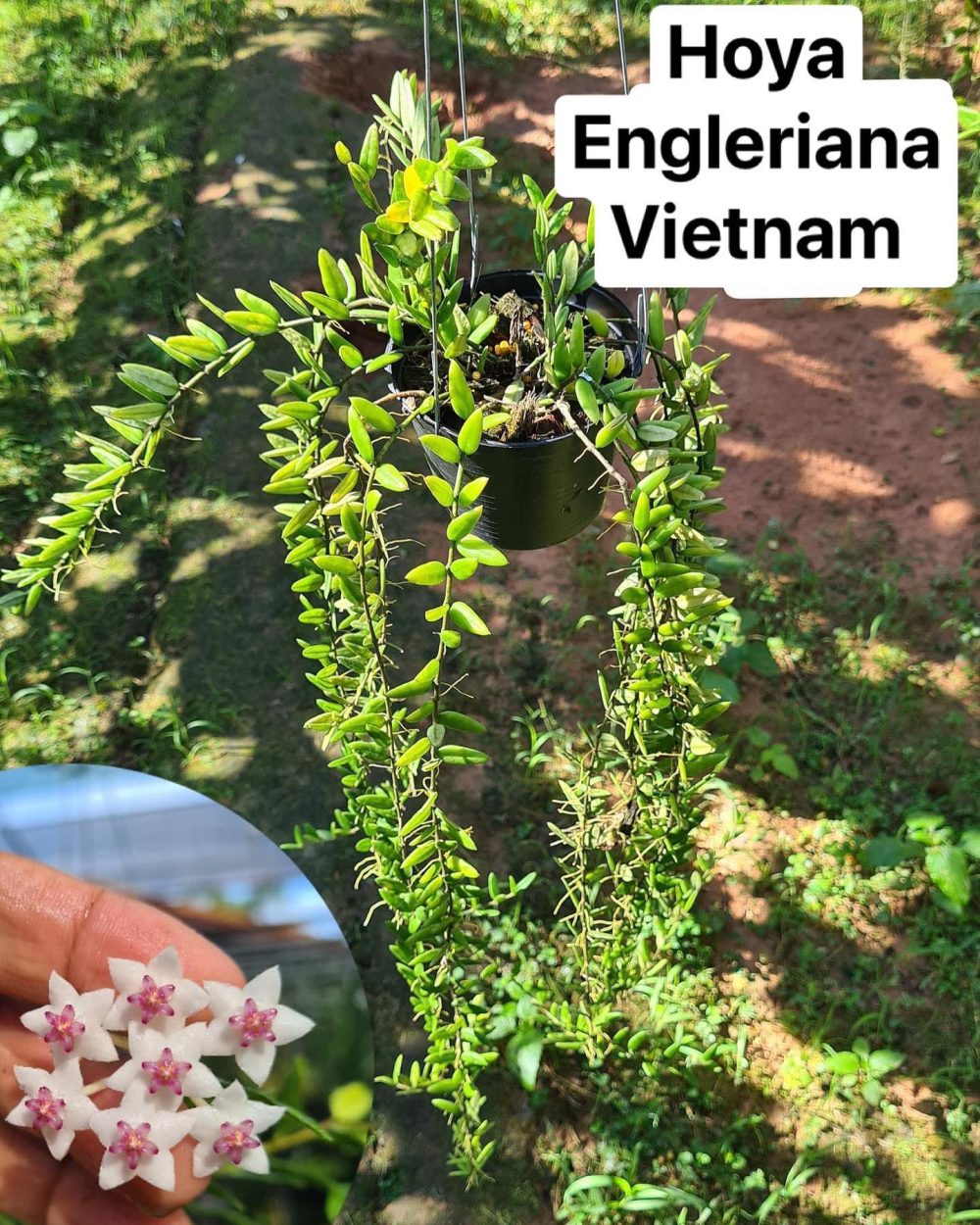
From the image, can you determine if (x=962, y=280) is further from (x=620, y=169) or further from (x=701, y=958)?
(x=620, y=169)

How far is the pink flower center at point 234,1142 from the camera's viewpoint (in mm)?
1746

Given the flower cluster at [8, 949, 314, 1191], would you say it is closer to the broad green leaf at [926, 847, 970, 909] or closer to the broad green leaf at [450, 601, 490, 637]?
the broad green leaf at [450, 601, 490, 637]

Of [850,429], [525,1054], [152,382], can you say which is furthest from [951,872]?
[152,382]

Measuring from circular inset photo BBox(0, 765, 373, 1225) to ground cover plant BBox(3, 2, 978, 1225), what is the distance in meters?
0.68

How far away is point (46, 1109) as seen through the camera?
1.73 m

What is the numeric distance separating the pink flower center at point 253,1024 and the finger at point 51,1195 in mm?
284

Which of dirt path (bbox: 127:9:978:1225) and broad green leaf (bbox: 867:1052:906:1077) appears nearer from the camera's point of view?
broad green leaf (bbox: 867:1052:906:1077)

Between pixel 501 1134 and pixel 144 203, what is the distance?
12.5ft

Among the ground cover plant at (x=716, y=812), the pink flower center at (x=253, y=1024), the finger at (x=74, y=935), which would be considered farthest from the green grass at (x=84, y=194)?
A: the pink flower center at (x=253, y=1024)

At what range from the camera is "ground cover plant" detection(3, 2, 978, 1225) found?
2389 mm

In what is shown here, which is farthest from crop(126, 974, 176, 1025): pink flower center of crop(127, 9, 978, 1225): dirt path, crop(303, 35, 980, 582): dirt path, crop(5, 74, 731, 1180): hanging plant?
crop(303, 35, 980, 582): dirt path

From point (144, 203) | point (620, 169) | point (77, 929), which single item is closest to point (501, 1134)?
point (77, 929)

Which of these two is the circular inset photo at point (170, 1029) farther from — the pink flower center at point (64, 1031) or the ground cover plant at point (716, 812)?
the ground cover plant at point (716, 812)

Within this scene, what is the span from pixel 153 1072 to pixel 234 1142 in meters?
0.18
